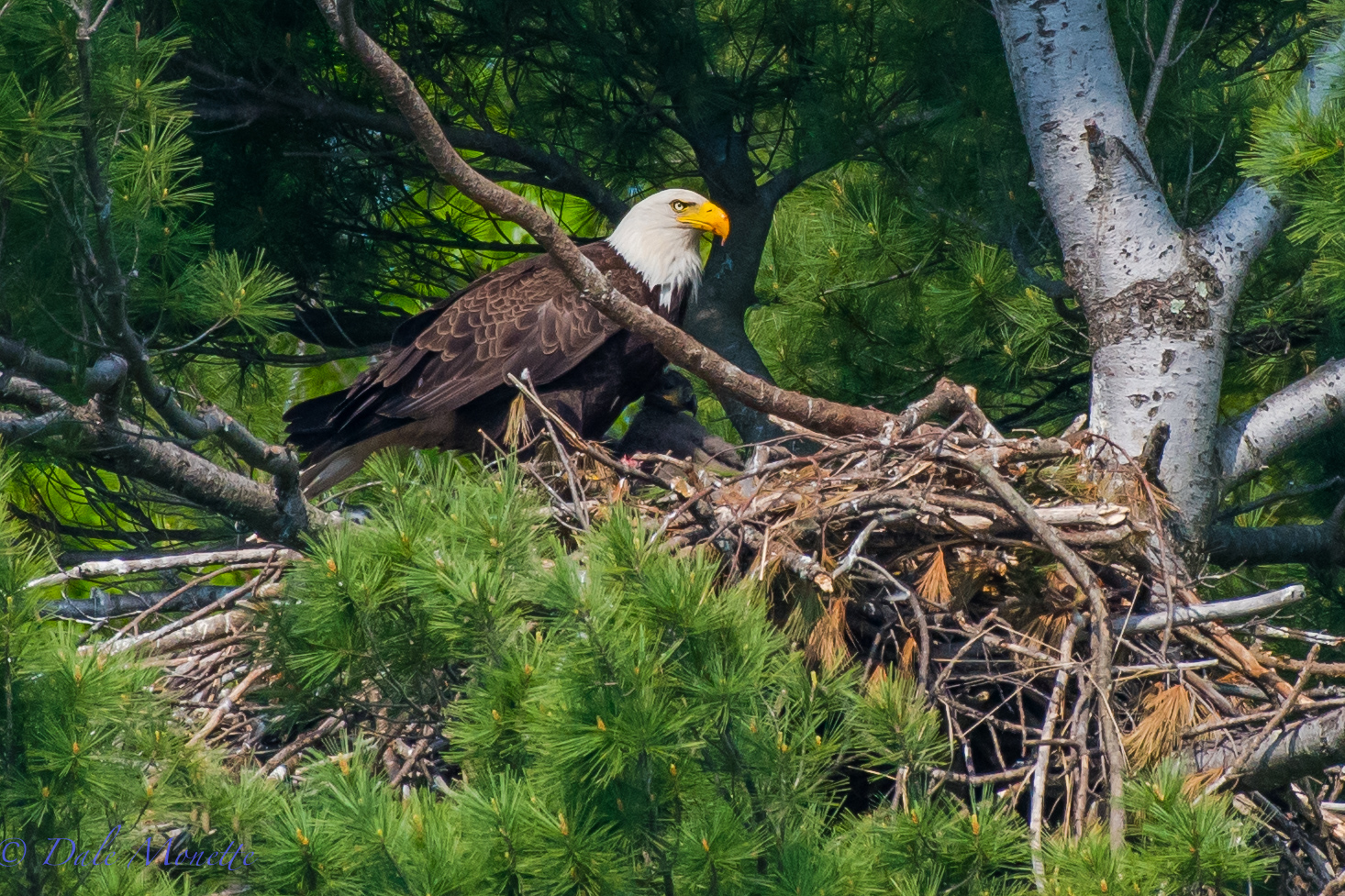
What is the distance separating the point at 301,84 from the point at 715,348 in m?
1.94

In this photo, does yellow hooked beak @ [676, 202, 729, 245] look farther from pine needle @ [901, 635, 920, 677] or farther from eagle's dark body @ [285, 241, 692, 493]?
pine needle @ [901, 635, 920, 677]

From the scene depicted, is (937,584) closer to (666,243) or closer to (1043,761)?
(1043,761)

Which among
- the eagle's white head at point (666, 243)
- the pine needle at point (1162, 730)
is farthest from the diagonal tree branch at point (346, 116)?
the pine needle at point (1162, 730)

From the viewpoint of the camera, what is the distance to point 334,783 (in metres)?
2.45

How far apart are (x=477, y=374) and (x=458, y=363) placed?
9cm

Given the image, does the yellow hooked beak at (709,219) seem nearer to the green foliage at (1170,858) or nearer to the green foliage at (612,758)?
the green foliage at (612,758)

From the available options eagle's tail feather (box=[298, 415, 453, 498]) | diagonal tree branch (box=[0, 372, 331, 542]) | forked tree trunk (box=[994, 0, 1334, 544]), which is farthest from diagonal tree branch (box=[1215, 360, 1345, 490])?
eagle's tail feather (box=[298, 415, 453, 498])

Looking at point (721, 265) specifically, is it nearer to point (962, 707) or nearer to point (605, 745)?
point (962, 707)

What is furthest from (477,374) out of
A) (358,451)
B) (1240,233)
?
(1240,233)

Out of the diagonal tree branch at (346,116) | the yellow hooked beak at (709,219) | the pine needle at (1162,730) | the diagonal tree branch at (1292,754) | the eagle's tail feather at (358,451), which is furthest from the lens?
the yellow hooked beak at (709,219)

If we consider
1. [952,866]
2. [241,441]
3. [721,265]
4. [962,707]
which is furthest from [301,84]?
[952,866]

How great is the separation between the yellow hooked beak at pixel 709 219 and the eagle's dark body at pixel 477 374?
0.37 m

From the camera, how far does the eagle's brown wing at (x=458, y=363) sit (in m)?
5.21

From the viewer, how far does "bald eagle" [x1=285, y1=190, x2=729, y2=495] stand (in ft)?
17.1
